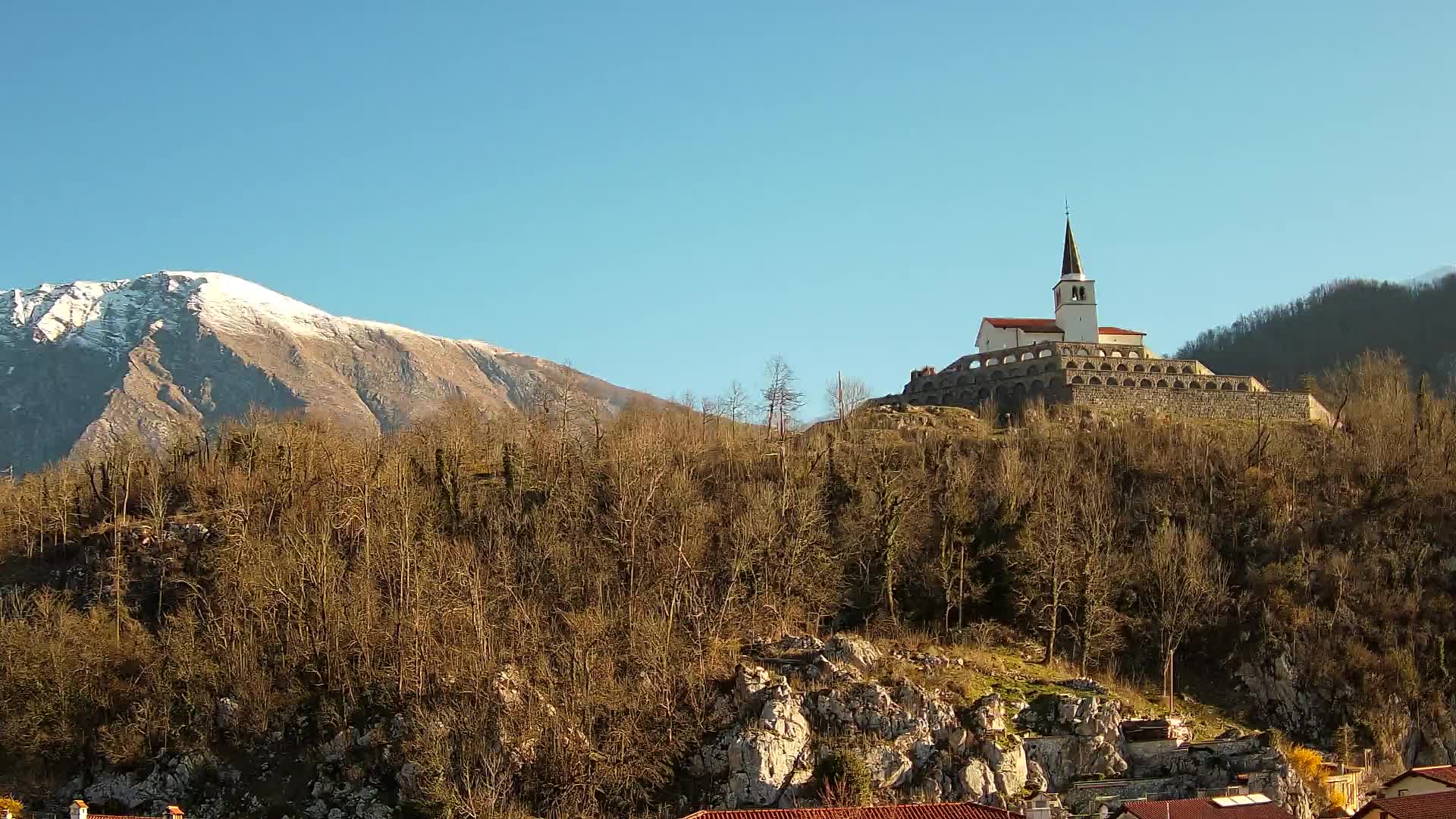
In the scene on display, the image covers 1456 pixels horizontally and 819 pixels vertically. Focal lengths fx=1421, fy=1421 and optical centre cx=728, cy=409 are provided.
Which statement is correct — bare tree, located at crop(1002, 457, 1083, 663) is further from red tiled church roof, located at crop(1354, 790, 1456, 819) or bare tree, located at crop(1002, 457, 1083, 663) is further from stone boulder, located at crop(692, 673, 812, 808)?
red tiled church roof, located at crop(1354, 790, 1456, 819)

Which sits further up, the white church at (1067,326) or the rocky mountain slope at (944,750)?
the white church at (1067,326)

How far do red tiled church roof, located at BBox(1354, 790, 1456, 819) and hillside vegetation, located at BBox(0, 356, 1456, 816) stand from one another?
19.3 metres

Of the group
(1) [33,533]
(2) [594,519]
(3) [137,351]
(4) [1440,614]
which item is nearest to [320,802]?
(2) [594,519]

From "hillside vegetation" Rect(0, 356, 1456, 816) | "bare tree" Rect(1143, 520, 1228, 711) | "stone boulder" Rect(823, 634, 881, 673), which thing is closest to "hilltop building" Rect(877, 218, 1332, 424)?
"hillside vegetation" Rect(0, 356, 1456, 816)

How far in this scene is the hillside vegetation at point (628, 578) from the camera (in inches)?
2094

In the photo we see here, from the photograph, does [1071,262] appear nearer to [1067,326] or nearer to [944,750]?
[1067,326]

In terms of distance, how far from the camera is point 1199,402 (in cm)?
9125

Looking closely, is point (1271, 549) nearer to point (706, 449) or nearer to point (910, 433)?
point (910, 433)

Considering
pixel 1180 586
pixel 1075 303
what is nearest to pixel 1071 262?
pixel 1075 303

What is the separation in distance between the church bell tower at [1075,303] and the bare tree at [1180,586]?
128 ft

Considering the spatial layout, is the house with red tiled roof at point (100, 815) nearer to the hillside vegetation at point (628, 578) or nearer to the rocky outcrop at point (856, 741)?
the hillside vegetation at point (628, 578)

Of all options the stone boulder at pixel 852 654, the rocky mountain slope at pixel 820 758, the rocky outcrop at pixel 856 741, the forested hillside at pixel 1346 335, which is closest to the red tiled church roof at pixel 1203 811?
the rocky mountain slope at pixel 820 758

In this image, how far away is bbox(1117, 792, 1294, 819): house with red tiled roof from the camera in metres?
38.0

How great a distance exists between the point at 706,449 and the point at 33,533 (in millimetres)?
33438
